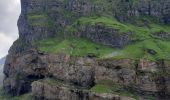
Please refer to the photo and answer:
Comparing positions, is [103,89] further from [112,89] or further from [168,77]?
[168,77]

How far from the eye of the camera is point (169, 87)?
199m

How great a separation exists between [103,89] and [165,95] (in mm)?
25751

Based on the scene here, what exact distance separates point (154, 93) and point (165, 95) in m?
4.79

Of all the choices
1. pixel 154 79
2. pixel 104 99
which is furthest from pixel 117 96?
pixel 154 79

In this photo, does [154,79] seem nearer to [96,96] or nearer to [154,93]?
[154,93]

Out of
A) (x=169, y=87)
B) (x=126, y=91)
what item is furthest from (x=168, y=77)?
(x=126, y=91)

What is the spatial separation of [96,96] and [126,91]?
41.7 feet

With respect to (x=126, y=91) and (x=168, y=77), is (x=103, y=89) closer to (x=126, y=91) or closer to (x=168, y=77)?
(x=126, y=91)

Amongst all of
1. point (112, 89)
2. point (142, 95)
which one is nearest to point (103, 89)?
point (112, 89)

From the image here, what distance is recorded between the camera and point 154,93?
7840 inches

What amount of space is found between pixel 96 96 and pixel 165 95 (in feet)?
93.8

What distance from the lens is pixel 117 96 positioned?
194000 mm

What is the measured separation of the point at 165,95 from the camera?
19988cm

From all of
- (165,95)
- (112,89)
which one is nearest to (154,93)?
(165,95)
